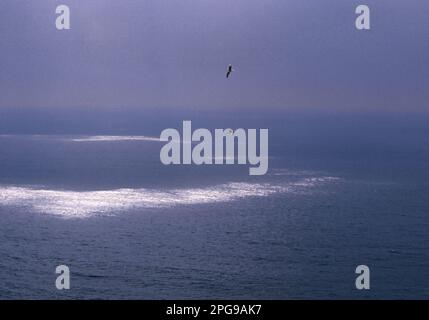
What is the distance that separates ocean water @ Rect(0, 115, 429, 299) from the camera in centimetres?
4416

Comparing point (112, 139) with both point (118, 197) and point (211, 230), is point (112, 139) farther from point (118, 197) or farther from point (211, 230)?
point (211, 230)

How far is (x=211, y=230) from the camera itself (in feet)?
200

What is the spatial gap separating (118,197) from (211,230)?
72.7 feet

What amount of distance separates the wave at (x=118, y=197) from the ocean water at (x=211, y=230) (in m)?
0.27

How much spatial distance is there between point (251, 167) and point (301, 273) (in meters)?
62.4

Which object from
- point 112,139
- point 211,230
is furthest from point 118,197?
point 112,139

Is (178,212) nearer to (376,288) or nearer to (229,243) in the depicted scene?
(229,243)

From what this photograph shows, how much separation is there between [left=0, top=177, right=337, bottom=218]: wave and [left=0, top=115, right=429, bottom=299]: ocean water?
0.27 m

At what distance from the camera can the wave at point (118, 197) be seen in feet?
229

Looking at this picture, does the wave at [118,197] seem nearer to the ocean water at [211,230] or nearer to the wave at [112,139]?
the ocean water at [211,230]

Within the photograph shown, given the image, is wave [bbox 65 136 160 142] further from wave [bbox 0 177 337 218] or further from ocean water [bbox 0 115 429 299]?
wave [bbox 0 177 337 218]

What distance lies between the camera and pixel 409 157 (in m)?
130

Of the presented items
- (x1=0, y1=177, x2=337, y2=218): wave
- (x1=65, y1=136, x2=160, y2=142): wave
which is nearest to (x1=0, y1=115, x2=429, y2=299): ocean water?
(x1=0, y1=177, x2=337, y2=218): wave
